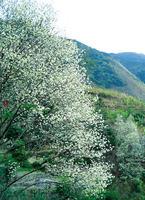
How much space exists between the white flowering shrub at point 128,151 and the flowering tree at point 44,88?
24613 mm

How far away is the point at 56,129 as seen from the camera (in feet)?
72.6

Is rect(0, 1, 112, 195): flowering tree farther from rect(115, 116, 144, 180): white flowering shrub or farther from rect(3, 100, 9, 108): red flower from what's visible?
rect(115, 116, 144, 180): white flowering shrub

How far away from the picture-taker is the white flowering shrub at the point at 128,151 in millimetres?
47469

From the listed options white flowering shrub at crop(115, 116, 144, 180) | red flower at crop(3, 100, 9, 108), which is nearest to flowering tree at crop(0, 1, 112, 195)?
red flower at crop(3, 100, 9, 108)

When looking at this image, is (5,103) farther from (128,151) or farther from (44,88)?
(128,151)

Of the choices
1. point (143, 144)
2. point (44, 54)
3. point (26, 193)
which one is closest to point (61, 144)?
point (44, 54)

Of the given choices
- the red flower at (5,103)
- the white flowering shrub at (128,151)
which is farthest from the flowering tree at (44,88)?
the white flowering shrub at (128,151)

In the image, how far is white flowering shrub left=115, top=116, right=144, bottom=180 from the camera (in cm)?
4747

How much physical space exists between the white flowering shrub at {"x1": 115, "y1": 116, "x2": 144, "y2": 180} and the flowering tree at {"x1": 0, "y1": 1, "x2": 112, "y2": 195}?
24613mm

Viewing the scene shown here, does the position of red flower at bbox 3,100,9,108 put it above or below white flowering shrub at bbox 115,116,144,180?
above

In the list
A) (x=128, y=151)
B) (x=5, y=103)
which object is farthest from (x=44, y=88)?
(x=128, y=151)

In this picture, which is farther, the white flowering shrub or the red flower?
the white flowering shrub

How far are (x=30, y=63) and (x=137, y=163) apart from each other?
30732 mm

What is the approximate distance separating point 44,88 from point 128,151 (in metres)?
31.3
